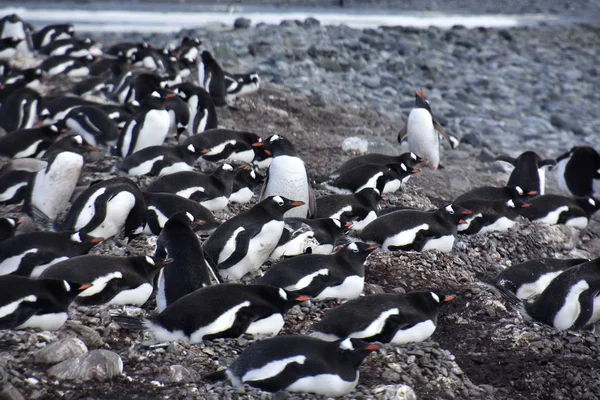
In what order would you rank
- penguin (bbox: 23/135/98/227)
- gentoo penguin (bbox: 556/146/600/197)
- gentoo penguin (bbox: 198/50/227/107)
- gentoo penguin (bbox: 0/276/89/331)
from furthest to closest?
gentoo penguin (bbox: 198/50/227/107) < gentoo penguin (bbox: 556/146/600/197) < penguin (bbox: 23/135/98/227) < gentoo penguin (bbox: 0/276/89/331)

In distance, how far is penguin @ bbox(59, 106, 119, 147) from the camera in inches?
339

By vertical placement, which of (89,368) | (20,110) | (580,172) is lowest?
(580,172)

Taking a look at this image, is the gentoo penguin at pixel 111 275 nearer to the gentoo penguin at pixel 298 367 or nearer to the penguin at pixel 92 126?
the gentoo penguin at pixel 298 367

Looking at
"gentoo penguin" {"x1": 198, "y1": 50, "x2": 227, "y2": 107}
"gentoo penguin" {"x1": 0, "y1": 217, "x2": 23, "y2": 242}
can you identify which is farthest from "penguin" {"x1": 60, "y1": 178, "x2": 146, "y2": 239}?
"gentoo penguin" {"x1": 198, "y1": 50, "x2": 227, "y2": 107}

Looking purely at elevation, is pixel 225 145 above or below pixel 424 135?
above

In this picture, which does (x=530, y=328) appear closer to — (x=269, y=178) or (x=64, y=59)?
(x=269, y=178)

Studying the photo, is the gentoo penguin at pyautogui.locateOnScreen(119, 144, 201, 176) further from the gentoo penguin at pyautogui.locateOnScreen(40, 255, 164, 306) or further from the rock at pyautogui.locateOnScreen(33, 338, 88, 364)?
the rock at pyautogui.locateOnScreen(33, 338, 88, 364)

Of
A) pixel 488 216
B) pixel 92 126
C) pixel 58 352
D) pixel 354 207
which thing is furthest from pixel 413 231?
pixel 92 126

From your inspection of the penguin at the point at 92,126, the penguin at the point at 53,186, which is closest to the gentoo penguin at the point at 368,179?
the penguin at the point at 53,186

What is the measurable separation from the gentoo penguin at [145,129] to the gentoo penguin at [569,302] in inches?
160

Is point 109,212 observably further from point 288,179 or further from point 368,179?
point 368,179

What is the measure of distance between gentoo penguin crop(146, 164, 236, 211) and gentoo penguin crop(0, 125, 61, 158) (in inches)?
74.8

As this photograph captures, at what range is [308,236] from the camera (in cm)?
606

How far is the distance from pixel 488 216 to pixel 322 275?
88.5 inches
